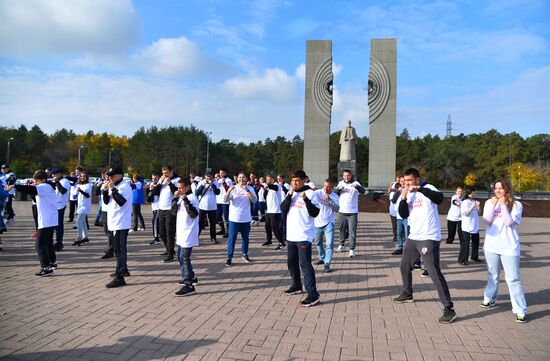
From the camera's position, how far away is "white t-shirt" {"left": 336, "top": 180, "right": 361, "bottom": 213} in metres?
8.59

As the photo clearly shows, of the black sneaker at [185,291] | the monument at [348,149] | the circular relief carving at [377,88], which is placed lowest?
the black sneaker at [185,291]

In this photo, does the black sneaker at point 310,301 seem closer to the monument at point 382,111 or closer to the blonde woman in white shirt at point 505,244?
the blonde woman in white shirt at point 505,244

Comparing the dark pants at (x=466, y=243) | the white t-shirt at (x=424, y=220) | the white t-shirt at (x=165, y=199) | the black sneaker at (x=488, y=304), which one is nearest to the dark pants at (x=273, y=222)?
the white t-shirt at (x=165, y=199)

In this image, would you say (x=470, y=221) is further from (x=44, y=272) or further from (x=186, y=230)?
(x=44, y=272)

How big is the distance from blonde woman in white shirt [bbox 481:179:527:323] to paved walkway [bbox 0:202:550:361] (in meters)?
0.23

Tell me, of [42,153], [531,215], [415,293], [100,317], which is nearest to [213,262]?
[100,317]

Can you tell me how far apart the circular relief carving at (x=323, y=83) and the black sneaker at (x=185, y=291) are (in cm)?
1996

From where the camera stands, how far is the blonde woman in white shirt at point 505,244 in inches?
187

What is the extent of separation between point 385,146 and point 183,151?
139 ft

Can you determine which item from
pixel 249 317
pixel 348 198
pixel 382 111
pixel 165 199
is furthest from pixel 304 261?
pixel 382 111

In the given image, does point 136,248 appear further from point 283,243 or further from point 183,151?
point 183,151

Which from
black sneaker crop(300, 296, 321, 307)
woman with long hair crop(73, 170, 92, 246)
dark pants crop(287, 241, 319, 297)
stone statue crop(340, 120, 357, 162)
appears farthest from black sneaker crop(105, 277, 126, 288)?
stone statue crop(340, 120, 357, 162)

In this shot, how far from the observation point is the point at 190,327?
14.2 ft

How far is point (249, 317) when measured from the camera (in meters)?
→ 4.69
